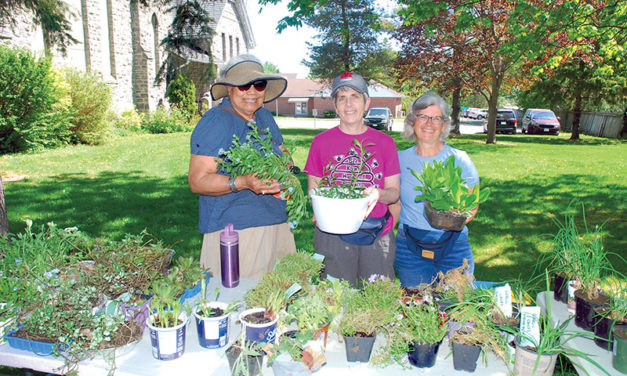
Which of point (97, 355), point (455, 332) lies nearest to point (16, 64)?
point (97, 355)

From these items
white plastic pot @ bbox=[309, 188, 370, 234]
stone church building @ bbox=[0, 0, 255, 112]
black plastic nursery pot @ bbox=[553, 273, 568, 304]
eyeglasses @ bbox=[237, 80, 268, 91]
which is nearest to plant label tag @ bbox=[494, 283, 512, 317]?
black plastic nursery pot @ bbox=[553, 273, 568, 304]

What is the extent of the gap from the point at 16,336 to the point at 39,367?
16 centimetres

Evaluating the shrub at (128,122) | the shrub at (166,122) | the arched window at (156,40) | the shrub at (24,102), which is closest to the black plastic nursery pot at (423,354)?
the shrub at (24,102)

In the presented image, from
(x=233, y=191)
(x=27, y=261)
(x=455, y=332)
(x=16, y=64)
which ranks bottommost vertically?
(x=455, y=332)

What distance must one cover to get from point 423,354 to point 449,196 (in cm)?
77

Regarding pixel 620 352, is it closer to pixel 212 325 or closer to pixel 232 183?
pixel 212 325

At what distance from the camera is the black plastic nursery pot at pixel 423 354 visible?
5.18 ft

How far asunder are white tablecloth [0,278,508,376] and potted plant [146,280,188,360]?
37 millimetres

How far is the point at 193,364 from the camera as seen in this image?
1.61 m

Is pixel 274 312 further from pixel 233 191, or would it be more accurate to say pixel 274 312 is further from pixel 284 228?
pixel 284 228

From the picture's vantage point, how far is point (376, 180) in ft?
7.96

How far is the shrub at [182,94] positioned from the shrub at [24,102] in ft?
25.3

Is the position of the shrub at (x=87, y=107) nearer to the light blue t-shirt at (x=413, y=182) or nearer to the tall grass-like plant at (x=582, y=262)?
the light blue t-shirt at (x=413, y=182)

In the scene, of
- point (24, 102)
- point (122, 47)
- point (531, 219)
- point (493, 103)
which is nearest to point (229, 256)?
point (531, 219)
